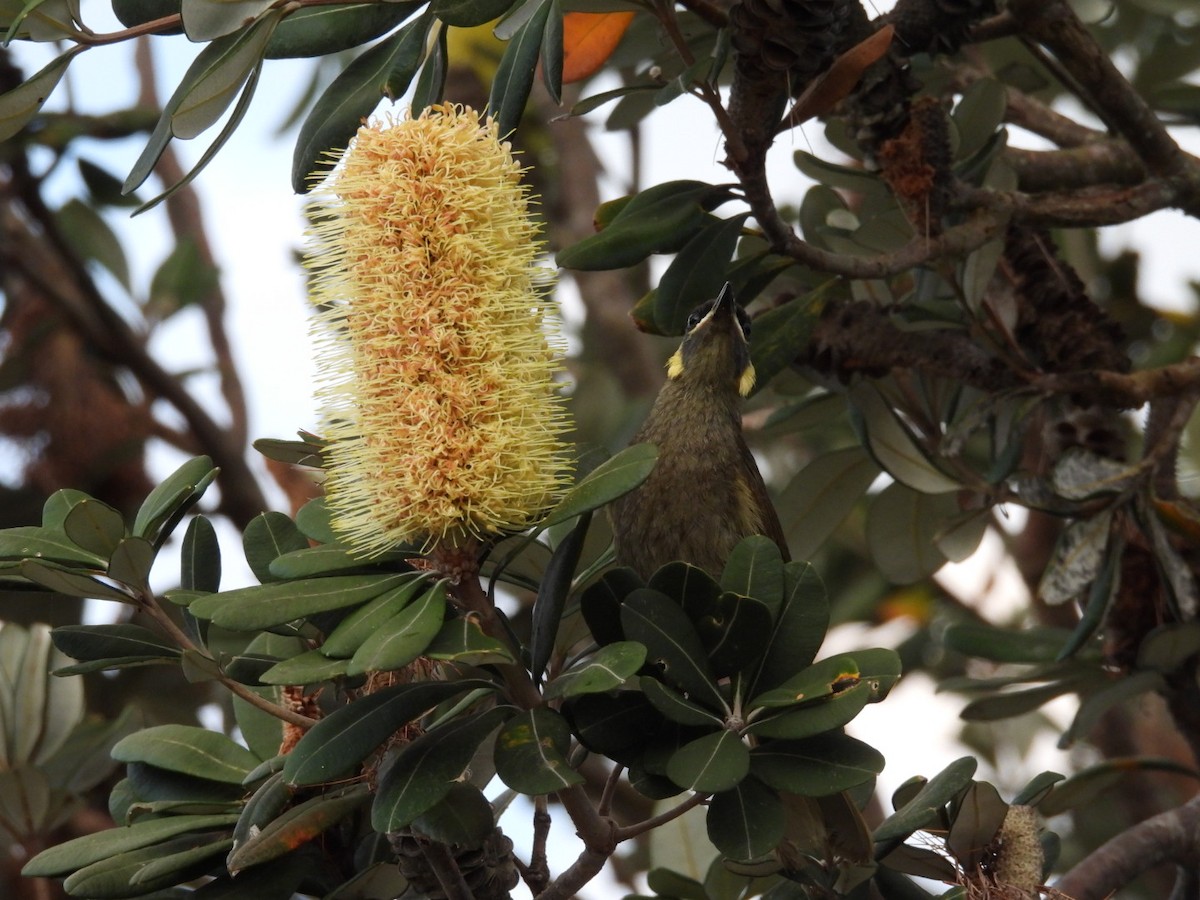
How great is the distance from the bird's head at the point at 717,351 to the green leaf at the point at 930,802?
97 centimetres

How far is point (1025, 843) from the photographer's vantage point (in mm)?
1692

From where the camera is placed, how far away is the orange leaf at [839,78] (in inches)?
68.1

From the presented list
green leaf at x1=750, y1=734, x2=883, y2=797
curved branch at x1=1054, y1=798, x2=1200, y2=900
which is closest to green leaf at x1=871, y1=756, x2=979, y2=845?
green leaf at x1=750, y1=734, x2=883, y2=797

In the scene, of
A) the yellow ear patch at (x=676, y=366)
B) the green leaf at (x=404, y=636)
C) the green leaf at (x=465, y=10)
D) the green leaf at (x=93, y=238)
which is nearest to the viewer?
the green leaf at (x=404, y=636)

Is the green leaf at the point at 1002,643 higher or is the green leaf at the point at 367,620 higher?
the green leaf at the point at 367,620

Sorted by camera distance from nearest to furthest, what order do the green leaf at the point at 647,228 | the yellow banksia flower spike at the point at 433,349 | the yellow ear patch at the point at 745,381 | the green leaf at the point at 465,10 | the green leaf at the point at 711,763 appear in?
the green leaf at the point at 711,763, the yellow banksia flower spike at the point at 433,349, the green leaf at the point at 465,10, the green leaf at the point at 647,228, the yellow ear patch at the point at 745,381

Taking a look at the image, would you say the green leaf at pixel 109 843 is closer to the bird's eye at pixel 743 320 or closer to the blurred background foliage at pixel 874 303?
the blurred background foliage at pixel 874 303

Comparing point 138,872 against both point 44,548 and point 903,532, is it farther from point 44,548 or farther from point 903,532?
point 903,532

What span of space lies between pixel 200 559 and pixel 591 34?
997mm

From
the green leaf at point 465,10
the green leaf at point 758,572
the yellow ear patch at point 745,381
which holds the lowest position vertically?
the green leaf at point 758,572

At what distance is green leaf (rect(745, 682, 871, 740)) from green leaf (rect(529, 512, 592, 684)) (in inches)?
9.7

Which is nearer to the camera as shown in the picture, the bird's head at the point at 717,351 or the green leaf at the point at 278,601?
the green leaf at the point at 278,601

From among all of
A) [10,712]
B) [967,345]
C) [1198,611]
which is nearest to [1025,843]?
[1198,611]

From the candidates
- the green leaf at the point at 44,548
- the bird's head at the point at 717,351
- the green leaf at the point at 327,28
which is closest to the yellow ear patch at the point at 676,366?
the bird's head at the point at 717,351
